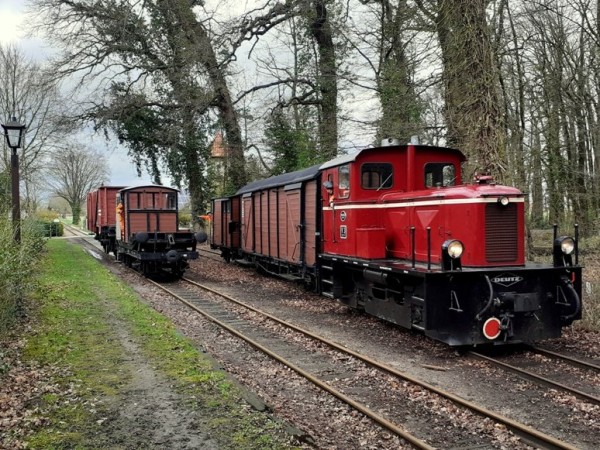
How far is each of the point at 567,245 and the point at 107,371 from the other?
6842 mm

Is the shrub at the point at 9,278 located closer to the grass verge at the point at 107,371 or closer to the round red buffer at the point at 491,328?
the grass verge at the point at 107,371

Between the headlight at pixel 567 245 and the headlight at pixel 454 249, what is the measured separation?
1.79 m

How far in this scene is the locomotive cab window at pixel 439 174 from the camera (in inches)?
414

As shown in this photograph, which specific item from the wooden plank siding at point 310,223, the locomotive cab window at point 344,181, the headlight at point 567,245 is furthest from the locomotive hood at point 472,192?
the wooden plank siding at point 310,223

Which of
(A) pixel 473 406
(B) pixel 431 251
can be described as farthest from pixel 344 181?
(A) pixel 473 406

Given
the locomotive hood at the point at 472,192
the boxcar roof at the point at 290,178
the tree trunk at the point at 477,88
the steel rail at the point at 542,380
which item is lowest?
the steel rail at the point at 542,380

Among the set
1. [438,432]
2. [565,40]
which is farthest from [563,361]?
[565,40]

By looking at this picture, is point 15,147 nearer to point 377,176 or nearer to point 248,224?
point 377,176

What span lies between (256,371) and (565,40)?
20.0 metres

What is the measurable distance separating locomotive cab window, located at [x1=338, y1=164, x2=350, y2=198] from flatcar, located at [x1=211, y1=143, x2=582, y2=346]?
2 cm

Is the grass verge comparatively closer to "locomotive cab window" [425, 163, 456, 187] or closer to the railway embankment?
the railway embankment

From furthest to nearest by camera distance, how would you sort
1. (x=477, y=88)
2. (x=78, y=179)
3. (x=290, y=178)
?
(x=78, y=179) < (x=290, y=178) < (x=477, y=88)

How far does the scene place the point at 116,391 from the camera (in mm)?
6445

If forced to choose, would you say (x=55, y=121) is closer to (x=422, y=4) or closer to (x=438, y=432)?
(x=422, y=4)
